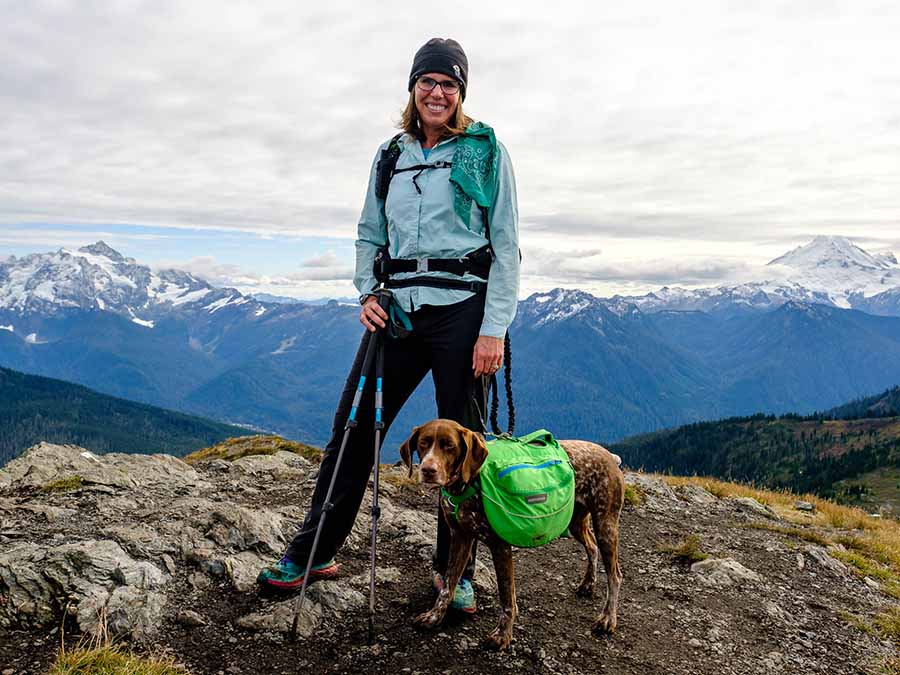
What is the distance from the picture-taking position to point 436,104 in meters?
5.83

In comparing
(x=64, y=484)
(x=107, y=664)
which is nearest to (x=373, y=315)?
(x=107, y=664)

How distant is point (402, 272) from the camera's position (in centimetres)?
598

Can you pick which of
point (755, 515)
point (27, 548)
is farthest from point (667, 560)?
point (27, 548)

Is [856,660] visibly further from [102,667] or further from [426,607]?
[102,667]

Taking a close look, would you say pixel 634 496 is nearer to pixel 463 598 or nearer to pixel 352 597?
pixel 463 598

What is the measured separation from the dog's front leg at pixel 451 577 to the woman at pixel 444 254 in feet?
0.65

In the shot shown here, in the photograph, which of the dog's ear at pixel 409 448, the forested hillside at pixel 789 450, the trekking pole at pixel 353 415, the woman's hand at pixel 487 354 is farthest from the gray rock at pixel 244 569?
the forested hillside at pixel 789 450

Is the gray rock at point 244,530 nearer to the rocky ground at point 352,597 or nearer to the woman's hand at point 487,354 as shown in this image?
the rocky ground at point 352,597

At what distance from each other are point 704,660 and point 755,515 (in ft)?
27.2

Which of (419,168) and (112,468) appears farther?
(112,468)

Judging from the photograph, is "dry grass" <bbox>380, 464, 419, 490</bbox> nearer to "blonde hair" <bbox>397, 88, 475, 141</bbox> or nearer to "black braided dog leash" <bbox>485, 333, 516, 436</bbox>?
"black braided dog leash" <bbox>485, 333, 516, 436</bbox>

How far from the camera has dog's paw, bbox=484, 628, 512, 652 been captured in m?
5.85

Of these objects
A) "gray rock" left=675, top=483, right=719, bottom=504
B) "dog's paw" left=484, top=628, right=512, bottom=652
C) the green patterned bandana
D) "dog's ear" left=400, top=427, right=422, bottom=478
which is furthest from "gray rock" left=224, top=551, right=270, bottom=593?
"gray rock" left=675, top=483, right=719, bottom=504

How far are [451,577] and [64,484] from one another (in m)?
6.76
